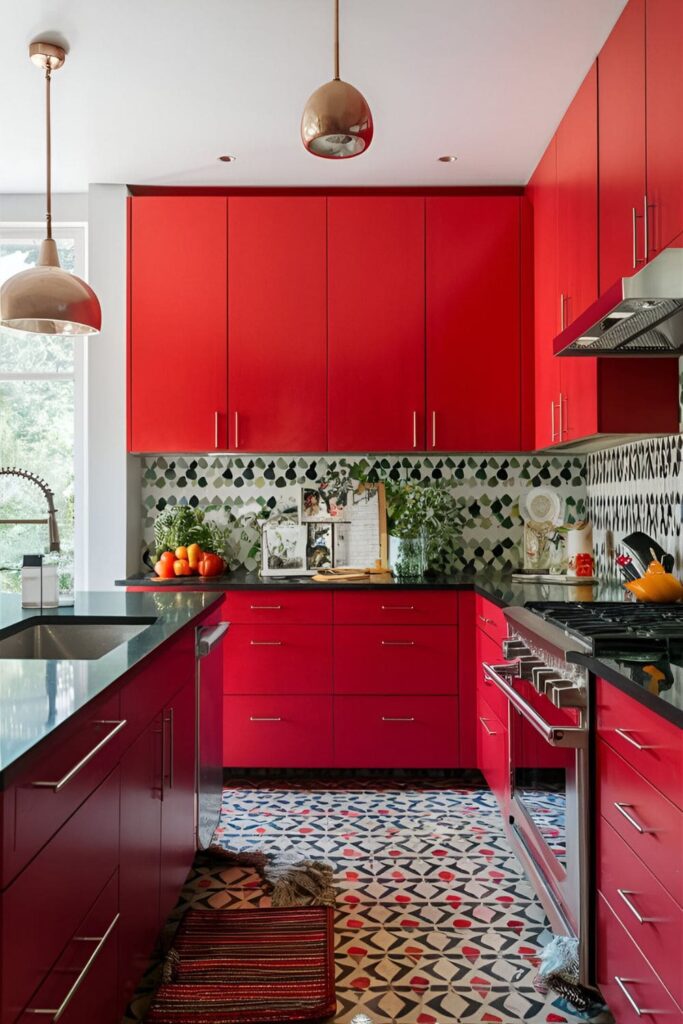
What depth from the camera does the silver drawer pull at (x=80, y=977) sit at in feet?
4.23

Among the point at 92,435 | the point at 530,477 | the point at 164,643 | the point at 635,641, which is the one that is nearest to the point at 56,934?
the point at 164,643

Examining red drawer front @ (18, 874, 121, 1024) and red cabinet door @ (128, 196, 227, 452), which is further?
red cabinet door @ (128, 196, 227, 452)

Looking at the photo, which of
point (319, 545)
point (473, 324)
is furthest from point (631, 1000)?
point (473, 324)

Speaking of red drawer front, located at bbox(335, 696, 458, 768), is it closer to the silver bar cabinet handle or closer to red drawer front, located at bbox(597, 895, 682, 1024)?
red drawer front, located at bbox(597, 895, 682, 1024)

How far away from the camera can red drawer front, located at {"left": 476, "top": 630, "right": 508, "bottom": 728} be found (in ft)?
9.95

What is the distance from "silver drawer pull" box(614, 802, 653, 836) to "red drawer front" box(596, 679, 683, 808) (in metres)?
0.10

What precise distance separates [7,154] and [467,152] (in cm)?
204

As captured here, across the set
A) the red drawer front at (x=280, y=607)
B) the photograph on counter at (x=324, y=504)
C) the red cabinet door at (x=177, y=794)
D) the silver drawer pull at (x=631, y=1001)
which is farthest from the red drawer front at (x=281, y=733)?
the silver drawer pull at (x=631, y=1001)

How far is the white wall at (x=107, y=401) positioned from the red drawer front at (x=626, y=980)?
2.78m

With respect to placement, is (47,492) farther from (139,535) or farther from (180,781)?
(139,535)

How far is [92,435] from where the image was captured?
4059 millimetres

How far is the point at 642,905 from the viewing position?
64.8 inches

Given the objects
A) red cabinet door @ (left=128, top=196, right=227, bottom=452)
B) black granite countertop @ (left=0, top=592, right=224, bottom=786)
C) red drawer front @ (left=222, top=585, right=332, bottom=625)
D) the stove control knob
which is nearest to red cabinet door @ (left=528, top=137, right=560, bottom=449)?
the stove control knob

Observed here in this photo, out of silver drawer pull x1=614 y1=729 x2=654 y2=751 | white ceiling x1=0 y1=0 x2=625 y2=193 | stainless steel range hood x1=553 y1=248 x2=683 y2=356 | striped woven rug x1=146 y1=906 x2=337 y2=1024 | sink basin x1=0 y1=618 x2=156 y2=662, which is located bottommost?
striped woven rug x1=146 y1=906 x2=337 y2=1024
